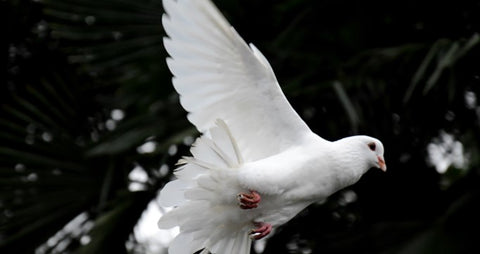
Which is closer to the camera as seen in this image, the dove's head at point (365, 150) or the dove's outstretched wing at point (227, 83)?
the dove's outstretched wing at point (227, 83)

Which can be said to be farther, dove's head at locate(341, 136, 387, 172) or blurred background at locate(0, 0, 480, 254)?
blurred background at locate(0, 0, 480, 254)

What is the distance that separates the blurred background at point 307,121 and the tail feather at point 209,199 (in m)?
0.54

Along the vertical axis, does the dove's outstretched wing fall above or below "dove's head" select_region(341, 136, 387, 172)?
above

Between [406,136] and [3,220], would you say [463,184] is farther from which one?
[3,220]

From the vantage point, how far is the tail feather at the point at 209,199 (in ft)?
13.5

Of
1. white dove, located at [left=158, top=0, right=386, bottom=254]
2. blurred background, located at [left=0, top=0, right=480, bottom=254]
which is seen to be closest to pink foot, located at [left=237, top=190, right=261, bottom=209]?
white dove, located at [left=158, top=0, right=386, bottom=254]

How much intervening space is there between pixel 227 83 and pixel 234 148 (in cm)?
28

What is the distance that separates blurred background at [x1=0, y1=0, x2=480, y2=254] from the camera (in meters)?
4.94

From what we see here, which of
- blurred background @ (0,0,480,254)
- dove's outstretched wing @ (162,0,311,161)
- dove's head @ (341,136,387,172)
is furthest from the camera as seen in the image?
blurred background @ (0,0,480,254)

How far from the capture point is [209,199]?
4152 millimetres

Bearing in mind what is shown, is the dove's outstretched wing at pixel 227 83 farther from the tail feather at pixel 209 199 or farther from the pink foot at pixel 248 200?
the pink foot at pixel 248 200

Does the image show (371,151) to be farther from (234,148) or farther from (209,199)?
(209,199)

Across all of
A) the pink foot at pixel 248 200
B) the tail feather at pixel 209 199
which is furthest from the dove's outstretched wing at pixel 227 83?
the pink foot at pixel 248 200

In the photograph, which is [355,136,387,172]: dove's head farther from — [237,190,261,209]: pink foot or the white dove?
[237,190,261,209]: pink foot
